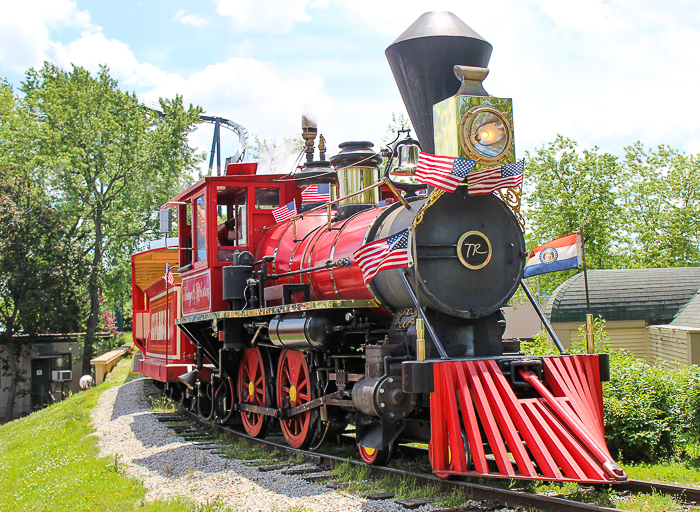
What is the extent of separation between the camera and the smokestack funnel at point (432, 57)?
6.38 meters

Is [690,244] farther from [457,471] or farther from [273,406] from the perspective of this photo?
[457,471]

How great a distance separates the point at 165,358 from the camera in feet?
39.4

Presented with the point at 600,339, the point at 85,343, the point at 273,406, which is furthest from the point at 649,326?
the point at 85,343

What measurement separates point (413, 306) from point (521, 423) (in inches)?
61.4

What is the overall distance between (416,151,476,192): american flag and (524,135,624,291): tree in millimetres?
12235

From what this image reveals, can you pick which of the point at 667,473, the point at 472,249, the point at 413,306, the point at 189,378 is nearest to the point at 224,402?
the point at 189,378

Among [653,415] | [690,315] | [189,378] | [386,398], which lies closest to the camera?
[386,398]

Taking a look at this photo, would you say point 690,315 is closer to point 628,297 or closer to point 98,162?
point 628,297

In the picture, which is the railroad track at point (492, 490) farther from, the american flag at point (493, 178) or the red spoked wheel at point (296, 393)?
the american flag at point (493, 178)

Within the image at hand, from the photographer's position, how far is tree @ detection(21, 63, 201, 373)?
27.9m

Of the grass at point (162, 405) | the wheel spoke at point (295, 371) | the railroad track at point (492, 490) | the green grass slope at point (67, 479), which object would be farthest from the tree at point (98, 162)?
the railroad track at point (492, 490)

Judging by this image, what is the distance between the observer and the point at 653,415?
688cm

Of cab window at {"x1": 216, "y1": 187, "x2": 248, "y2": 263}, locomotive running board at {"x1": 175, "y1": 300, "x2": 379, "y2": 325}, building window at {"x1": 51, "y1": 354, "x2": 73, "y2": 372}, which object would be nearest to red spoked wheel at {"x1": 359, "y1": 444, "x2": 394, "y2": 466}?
locomotive running board at {"x1": 175, "y1": 300, "x2": 379, "y2": 325}

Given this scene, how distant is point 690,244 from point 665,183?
6.82 ft
